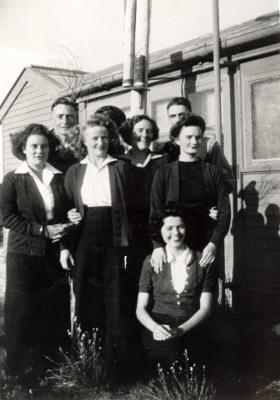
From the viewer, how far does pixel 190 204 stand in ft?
10.9

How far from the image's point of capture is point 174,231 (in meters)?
3.13

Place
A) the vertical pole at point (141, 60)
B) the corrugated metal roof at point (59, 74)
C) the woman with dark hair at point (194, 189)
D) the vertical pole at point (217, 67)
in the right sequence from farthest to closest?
1. the corrugated metal roof at point (59, 74)
2. the vertical pole at point (141, 60)
3. the vertical pole at point (217, 67)
4. the woman with dark hair at point (194, 189)

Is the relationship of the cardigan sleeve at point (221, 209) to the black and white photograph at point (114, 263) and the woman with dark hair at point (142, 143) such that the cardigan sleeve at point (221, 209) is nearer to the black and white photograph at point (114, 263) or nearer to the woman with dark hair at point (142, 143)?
the black and white photograph at point (114, 263)

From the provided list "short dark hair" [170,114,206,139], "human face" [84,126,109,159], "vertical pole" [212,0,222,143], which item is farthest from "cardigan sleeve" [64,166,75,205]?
"vertical pole" [212,0,222,143]

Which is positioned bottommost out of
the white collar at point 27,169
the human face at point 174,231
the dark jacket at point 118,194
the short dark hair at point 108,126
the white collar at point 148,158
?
the human face at point 174,231

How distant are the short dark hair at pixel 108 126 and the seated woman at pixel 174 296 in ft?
2.22

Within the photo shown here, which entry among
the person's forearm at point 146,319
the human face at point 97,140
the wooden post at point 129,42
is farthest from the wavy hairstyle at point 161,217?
the wooden post at point 129,42

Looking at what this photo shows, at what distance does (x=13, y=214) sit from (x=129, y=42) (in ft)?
10.7

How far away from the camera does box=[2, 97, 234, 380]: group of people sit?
3191 mm

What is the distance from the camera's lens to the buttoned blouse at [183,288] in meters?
3.10

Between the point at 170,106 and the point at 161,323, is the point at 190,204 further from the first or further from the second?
the point at 170,106

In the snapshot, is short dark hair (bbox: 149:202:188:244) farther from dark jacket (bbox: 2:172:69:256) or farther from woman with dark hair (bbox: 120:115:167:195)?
dark jacket (bbox: 2:172:69:256)

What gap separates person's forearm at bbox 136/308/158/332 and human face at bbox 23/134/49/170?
1.24m

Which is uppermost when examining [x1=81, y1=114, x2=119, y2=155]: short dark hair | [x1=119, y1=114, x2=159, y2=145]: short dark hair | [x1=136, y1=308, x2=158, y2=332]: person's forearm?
[x1=119, y1=114, x2=159, y2=145]: short dark hair
